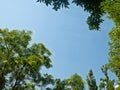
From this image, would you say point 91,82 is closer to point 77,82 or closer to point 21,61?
point 77,82

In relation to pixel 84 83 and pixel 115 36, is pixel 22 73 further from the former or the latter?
pixel 84 83

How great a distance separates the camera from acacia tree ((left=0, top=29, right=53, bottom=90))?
30.8 metres

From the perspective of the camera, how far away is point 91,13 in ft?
44.7

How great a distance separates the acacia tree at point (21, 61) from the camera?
30.8m

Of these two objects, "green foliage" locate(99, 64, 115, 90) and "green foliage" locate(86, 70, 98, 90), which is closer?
"green foliage" locate(99, 64, 115, 90)

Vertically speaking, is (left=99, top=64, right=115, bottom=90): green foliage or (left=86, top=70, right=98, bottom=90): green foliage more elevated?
(left=86, top=70, right=98, bottom=90): green foliage

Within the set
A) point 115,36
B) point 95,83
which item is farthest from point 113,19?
point 95,83

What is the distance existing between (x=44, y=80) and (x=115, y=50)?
46.0 feet

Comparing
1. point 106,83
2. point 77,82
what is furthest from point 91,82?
point 106,83

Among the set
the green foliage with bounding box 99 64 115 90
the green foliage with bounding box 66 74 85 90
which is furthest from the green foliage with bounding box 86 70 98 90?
the green foliage with bounding box 99 64 115 90

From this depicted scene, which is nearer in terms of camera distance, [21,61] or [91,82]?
[21,61]

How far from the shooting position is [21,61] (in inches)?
1206

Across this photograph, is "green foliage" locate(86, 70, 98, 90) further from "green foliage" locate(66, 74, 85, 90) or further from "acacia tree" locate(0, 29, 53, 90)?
"acacia tree" locate(0, 29, 53, 90)

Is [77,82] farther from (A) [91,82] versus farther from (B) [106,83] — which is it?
(B) [106,83]
